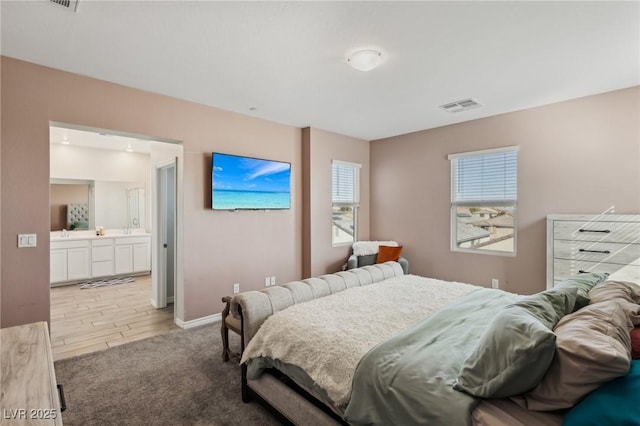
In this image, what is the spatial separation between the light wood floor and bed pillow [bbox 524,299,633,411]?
3647 millimetres

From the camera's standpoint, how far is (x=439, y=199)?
4738 mm

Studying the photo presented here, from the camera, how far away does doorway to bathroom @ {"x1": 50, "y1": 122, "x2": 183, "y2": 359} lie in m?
3.74

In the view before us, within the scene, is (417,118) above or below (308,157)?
above

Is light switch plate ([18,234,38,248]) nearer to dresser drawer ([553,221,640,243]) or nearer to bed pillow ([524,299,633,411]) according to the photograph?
bed pillow ([524,299,633,411])

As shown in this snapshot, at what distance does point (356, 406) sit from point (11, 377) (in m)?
1.34

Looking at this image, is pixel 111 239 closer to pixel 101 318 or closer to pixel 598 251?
pixel 101 318

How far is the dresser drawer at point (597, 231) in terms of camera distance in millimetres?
3049

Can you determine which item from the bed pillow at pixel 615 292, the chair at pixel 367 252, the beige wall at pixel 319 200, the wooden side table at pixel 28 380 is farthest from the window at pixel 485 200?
the wooden side table at pixel 28 380

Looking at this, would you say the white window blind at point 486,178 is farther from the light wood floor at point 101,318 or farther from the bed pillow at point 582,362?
the light wood floor at point 101,318

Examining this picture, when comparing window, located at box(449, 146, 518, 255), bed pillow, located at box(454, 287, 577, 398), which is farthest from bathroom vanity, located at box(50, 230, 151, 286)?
bed pillow, located at box(454, 287, 577, 398)

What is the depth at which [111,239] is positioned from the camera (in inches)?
243

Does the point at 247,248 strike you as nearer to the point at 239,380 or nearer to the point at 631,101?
the point at 239,380

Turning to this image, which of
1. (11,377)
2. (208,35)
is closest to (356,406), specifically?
(11,377)

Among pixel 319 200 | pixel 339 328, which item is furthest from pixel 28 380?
pixel 319 200
